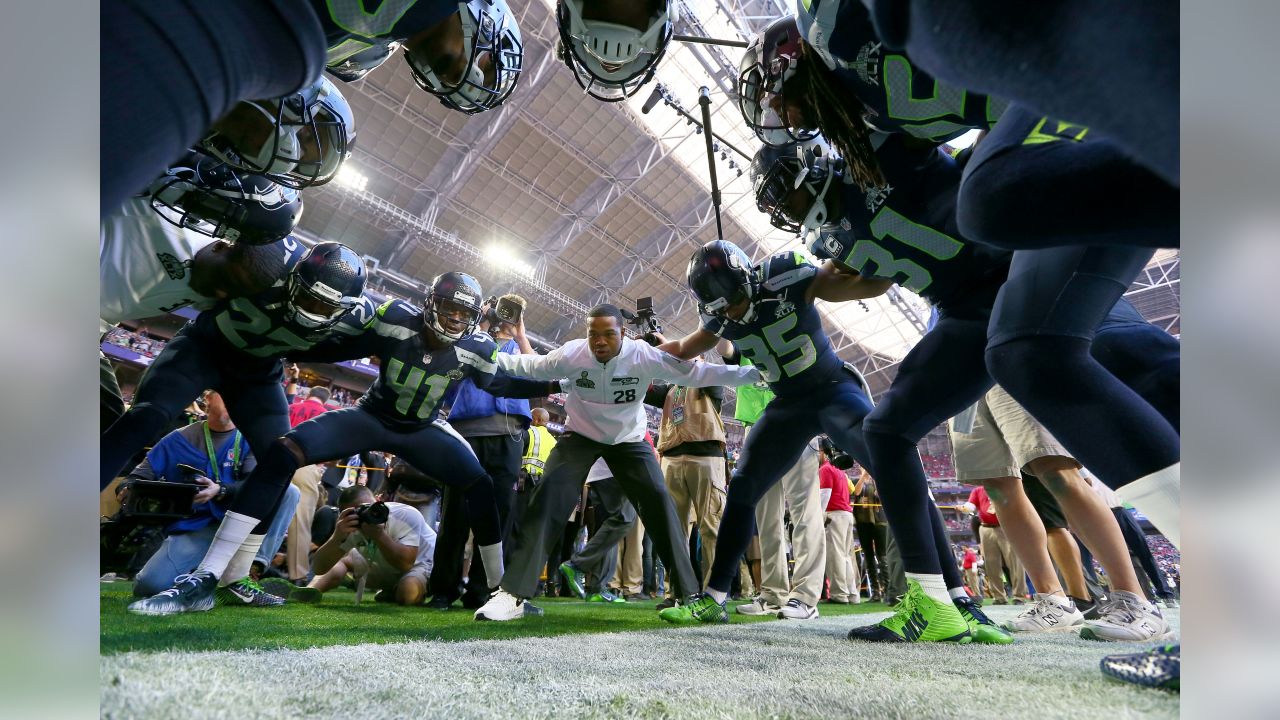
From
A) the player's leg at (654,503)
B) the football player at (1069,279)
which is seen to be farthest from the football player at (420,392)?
the football player at (1069,279)

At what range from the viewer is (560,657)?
4.32 feet

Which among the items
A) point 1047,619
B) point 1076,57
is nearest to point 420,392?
point 1076,57

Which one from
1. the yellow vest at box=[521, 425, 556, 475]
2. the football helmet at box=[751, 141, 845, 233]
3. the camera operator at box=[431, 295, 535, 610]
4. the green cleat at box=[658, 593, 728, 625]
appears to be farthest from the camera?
the yellow vest at box=[521, 425, 556, 475]

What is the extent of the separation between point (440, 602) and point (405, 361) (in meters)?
1.23

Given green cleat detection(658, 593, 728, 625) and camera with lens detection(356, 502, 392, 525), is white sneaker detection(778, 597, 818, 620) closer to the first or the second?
green cleat detection(658, 593, 728, 625)

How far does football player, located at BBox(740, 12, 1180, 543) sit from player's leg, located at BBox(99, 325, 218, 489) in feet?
7.77

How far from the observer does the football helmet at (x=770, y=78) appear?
5.44ft

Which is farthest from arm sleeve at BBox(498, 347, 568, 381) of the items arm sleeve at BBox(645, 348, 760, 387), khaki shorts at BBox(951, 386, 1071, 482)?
khaki shorts at BBox(951, 386, 1071, 482)

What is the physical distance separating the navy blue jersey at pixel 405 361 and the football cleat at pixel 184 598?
864 mm

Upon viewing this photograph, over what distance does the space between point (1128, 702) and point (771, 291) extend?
2065 mm

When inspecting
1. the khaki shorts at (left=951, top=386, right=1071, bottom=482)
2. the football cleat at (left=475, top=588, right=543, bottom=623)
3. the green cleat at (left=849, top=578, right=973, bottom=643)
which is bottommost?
the football cleat at (left=475, top=588, right=543, bottom=623)

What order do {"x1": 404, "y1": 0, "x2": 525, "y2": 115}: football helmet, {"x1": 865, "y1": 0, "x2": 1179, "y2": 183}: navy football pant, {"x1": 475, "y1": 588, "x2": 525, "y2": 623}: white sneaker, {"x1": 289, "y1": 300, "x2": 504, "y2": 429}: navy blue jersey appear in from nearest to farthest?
{"x1": 865, "y1": 0, "x2": 1179, "y2": 183}: navy football pant < {"x1": 404, "y1": 0, "x2": 525, "y2": 115}: football helmet < {"x1": 475, "y1": 588, "x2": 525, "y2": 623}: white sneaker < {"x1": 289, "y1": 300, "x2": 504, "y2": 429}: navy blue jersey

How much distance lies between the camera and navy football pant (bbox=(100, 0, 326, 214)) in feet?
1.99
